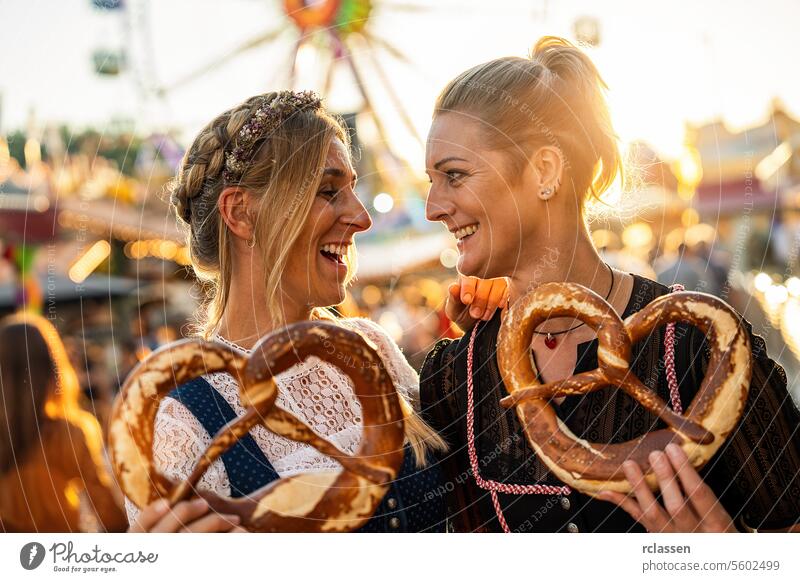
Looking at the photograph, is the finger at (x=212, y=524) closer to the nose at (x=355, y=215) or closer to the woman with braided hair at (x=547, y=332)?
the woman with braided hair at (x=547, y=332)

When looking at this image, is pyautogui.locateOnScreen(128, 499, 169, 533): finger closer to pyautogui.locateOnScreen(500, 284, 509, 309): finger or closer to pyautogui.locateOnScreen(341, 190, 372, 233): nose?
pyautogui.locateOnScreen(341, 190, 372, 233): nose

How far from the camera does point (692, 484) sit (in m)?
1.64

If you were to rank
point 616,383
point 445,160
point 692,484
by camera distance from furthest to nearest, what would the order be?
point 445,160
point 616,383
point 692,484

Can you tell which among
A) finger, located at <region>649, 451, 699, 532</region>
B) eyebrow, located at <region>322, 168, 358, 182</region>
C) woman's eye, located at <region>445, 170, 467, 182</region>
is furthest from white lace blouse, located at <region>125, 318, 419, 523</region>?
finger, located at <region>649, 451, 699, 532</region>

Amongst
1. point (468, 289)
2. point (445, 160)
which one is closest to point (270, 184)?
point (445, 160)

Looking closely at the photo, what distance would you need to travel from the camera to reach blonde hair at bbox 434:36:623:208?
6.77 feet

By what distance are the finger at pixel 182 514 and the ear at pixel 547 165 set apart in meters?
1.18

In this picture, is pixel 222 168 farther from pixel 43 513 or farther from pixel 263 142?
pixel 43 513

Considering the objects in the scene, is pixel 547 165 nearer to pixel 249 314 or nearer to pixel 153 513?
pixel 249 314

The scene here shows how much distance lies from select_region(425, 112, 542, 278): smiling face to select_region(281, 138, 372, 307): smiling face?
250 mm

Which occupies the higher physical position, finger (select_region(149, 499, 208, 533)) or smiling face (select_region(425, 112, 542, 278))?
smiling face (select_region(425, 112, 542, 278))

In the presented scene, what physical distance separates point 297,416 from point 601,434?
749 mm

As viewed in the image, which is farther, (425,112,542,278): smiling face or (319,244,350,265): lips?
(319,244,350,265): lips
